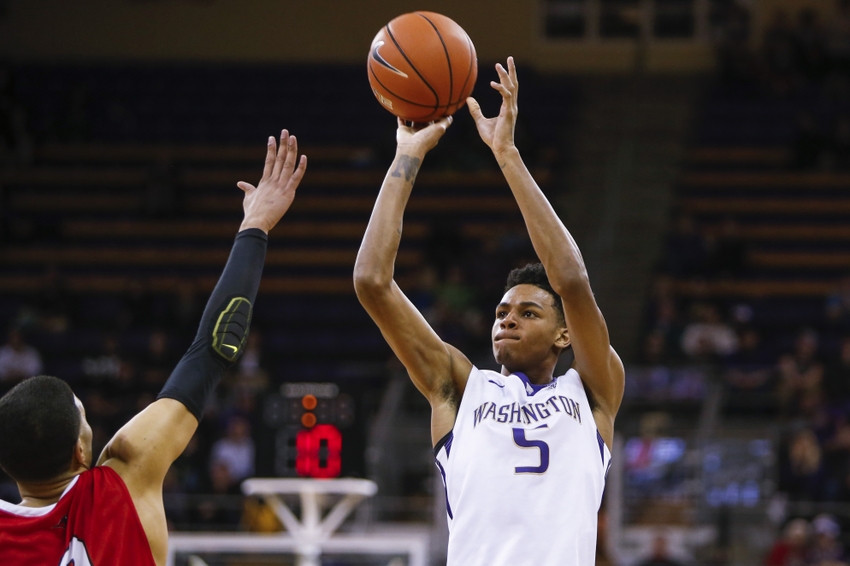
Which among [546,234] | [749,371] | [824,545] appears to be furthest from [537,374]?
[749,371]

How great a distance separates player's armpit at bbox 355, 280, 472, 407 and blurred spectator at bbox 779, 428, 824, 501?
8719mm

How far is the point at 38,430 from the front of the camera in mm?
2789

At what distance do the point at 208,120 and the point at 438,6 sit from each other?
457 centimetres

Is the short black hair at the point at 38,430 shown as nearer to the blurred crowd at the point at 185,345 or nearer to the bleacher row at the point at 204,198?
the blurred crowd at the point at 185,345

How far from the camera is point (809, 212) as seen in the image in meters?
17.5

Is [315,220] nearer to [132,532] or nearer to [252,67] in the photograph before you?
[252,67]

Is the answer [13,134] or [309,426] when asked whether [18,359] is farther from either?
[309,426]

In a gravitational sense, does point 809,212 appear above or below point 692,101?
below

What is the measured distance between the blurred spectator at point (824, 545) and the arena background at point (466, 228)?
0.10 feet

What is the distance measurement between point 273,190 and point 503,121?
2.77 feet

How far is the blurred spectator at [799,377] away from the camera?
12.5 meters

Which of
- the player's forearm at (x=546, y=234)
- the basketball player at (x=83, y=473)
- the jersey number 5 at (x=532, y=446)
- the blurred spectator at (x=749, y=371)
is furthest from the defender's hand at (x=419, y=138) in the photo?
the blurred spectator at (x=749, y=371)

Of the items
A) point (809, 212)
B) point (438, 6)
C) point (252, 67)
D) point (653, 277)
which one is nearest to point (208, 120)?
point (252, 67)

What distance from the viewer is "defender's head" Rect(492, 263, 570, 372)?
3.84 meters
